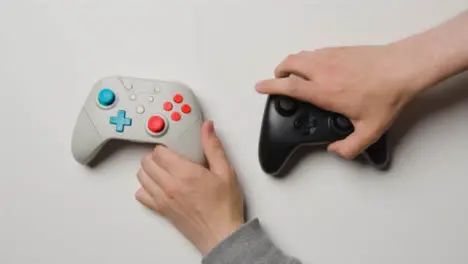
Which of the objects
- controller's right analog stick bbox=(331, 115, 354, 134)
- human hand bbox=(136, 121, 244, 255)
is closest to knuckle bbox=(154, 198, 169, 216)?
human hand bbox=(136, 121, 244, 255)

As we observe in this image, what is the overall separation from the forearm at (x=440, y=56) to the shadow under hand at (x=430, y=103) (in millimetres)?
60

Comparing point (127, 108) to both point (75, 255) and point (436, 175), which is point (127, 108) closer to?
point (75, 255)

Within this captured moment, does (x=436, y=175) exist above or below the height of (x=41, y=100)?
below

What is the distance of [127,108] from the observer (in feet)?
2.15

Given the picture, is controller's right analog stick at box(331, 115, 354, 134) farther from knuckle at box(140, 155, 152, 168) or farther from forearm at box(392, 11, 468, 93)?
knuckle at box(140, 155, 152, 168)

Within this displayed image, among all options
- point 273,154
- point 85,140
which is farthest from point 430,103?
point 85,140

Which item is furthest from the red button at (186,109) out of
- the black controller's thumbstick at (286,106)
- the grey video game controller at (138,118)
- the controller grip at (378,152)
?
the controller grip at (378,152)

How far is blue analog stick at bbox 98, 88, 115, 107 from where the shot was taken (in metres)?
0.65

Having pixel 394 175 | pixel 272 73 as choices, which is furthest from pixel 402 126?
pixel 272 73

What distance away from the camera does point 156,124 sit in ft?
2.12

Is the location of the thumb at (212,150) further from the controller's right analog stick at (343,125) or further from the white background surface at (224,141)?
the controller's right analog stick at (343,125)

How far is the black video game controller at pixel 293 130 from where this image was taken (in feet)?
2.14

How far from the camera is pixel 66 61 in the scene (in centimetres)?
71

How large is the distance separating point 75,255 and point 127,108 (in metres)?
0.18
